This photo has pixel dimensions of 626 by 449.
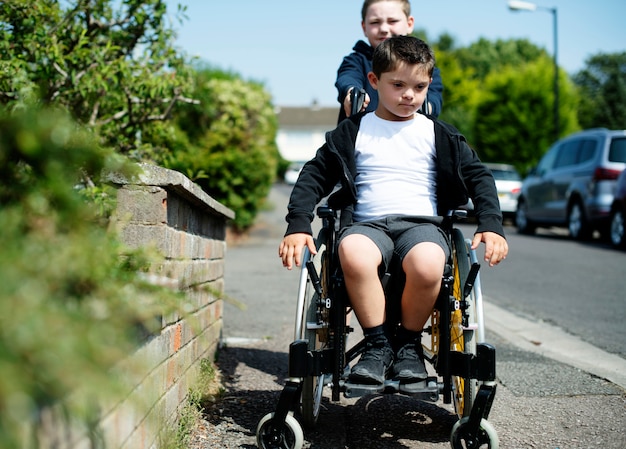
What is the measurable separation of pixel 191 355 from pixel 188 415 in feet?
1.23

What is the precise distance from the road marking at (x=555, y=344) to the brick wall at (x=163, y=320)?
2.31 m

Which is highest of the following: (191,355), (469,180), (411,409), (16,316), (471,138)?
(471,138)

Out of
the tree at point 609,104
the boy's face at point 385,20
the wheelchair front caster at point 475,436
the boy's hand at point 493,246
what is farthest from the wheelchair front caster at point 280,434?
the tree at point 609,104

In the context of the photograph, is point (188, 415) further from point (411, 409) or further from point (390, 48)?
point (390, 48)

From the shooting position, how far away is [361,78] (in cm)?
438

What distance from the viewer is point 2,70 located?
3738 mm

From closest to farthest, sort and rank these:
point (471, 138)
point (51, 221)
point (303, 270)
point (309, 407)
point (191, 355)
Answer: point (51, 221) < point (303, 270) < point (309, 407) < point (191, 355) < point (471, 138)

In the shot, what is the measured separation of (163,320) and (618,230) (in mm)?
10534

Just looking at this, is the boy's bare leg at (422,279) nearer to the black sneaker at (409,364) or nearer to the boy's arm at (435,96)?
the black sneaker at (409,364)

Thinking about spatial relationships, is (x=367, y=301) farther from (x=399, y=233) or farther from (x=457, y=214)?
(x=457, y=214)

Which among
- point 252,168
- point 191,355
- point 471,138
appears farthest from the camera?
point 471,138

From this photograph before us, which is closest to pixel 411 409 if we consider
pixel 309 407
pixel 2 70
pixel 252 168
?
pixel 309 407

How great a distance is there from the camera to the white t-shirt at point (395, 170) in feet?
11.2

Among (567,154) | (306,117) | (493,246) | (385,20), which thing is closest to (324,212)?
(493,246)
